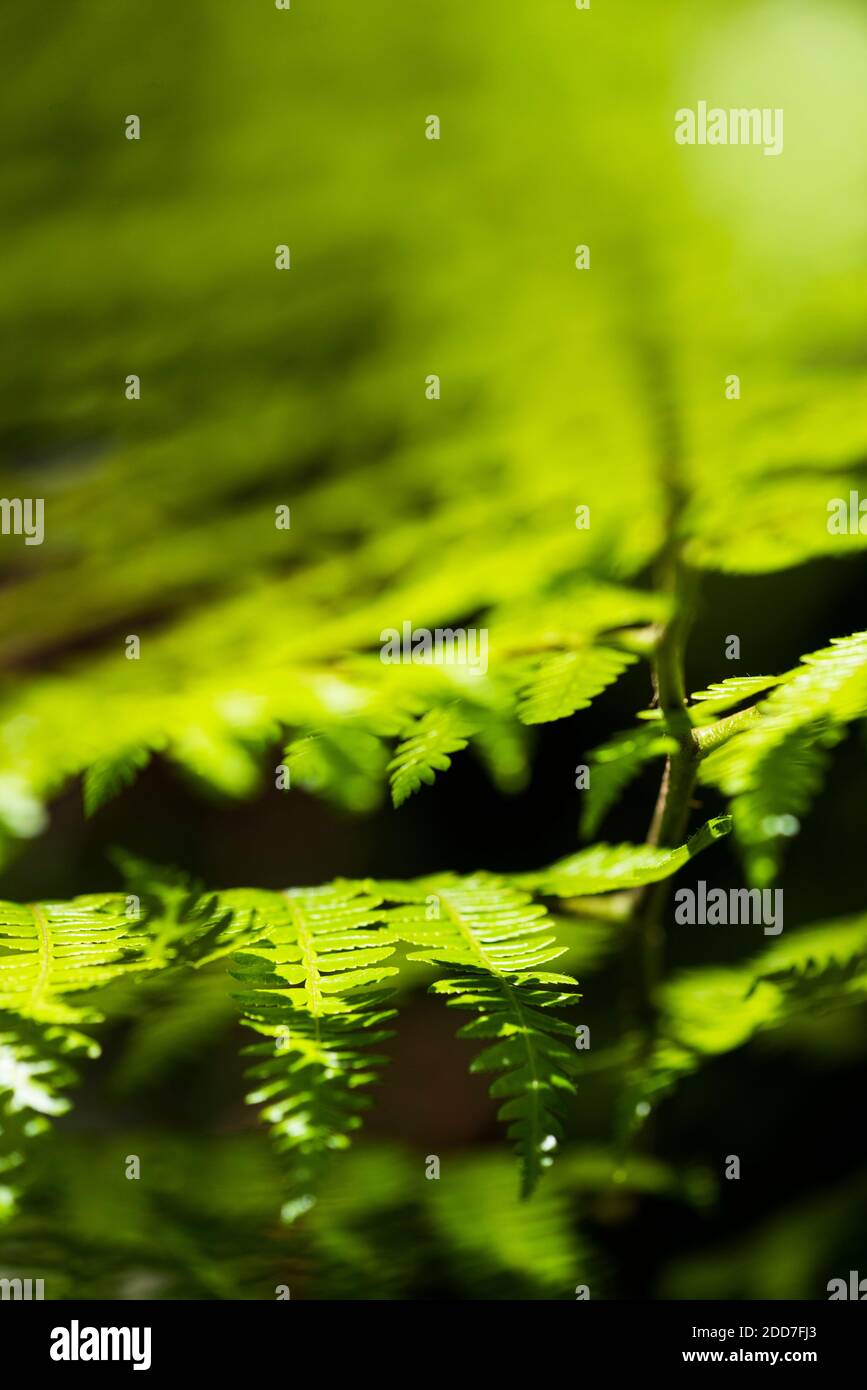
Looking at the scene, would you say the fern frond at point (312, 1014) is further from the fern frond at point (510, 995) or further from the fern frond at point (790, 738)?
the fern frond at point (790, 738)

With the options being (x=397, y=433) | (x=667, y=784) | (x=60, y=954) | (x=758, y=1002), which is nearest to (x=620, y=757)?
(x=667, y=784)

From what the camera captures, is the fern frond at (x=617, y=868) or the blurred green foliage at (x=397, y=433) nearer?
the fern frond at (x=617, y=868)

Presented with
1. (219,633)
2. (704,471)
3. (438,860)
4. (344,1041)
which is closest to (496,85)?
(704,471)

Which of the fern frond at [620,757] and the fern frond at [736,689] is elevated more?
the fern frond at [736,689]

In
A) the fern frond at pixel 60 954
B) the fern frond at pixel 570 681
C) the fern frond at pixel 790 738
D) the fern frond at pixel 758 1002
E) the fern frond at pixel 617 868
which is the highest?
the fern frond at pixel 570 681

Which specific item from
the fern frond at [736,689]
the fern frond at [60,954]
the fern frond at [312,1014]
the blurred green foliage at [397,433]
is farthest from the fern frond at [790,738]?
the fern frond at [60,954]

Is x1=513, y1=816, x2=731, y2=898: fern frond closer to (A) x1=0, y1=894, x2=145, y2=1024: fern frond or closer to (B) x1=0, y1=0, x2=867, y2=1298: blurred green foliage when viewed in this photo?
(B) x1=0, y1=0, x2=867, y2=1298: blurred green foliage

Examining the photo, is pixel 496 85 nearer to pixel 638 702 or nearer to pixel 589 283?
pixel 589 283
